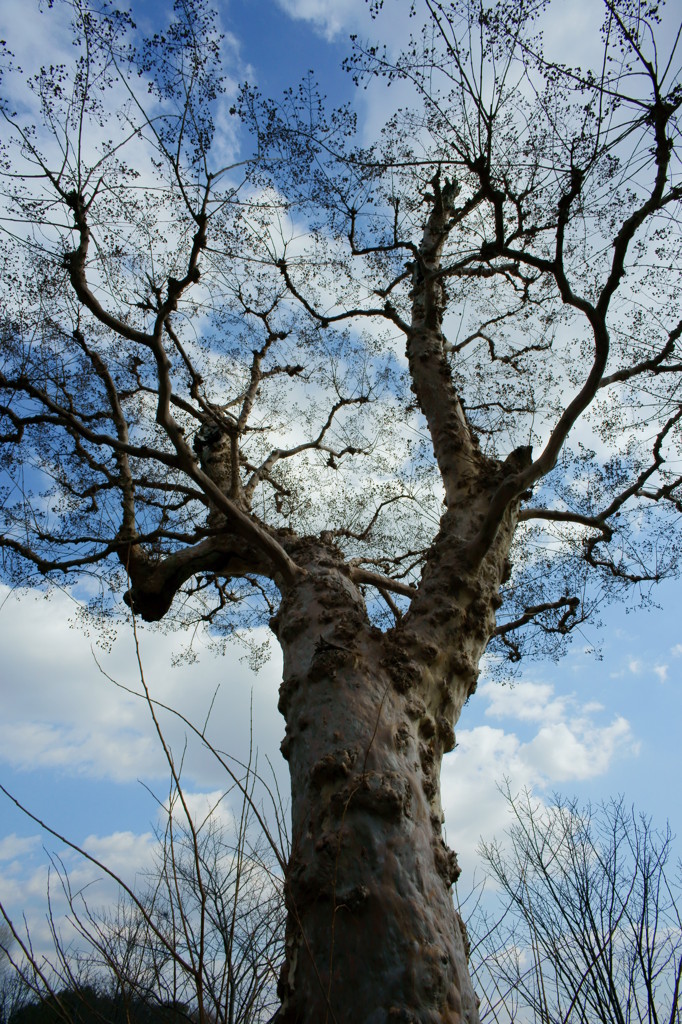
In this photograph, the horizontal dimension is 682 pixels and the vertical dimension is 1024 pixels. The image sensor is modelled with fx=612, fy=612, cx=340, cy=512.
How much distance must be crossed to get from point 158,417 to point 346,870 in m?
2.60

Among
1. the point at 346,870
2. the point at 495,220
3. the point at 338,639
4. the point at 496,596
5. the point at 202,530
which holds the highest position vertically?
the point at 495,220

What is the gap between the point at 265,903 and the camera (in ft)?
7.21

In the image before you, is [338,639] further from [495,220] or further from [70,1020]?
[495,220]

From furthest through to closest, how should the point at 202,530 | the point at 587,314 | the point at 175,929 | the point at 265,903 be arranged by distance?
the point at 202,530 < the point at 587,314 < the point at 265,903 < the point at 175,929

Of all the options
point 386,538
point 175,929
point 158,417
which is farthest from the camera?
point 386,538

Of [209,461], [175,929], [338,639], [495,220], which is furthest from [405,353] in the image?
[175,929]

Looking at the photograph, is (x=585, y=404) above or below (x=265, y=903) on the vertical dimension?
above

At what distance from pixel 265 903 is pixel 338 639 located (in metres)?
1.26

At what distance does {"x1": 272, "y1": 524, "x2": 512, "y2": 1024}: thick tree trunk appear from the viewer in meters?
1.93

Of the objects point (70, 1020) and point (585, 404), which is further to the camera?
point (585, 404)

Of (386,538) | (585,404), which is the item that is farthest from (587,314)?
(386,538)

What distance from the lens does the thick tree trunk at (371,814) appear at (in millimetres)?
1930

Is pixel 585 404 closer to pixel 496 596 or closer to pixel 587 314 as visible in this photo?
pixel 587 314

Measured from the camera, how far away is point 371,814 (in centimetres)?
234
